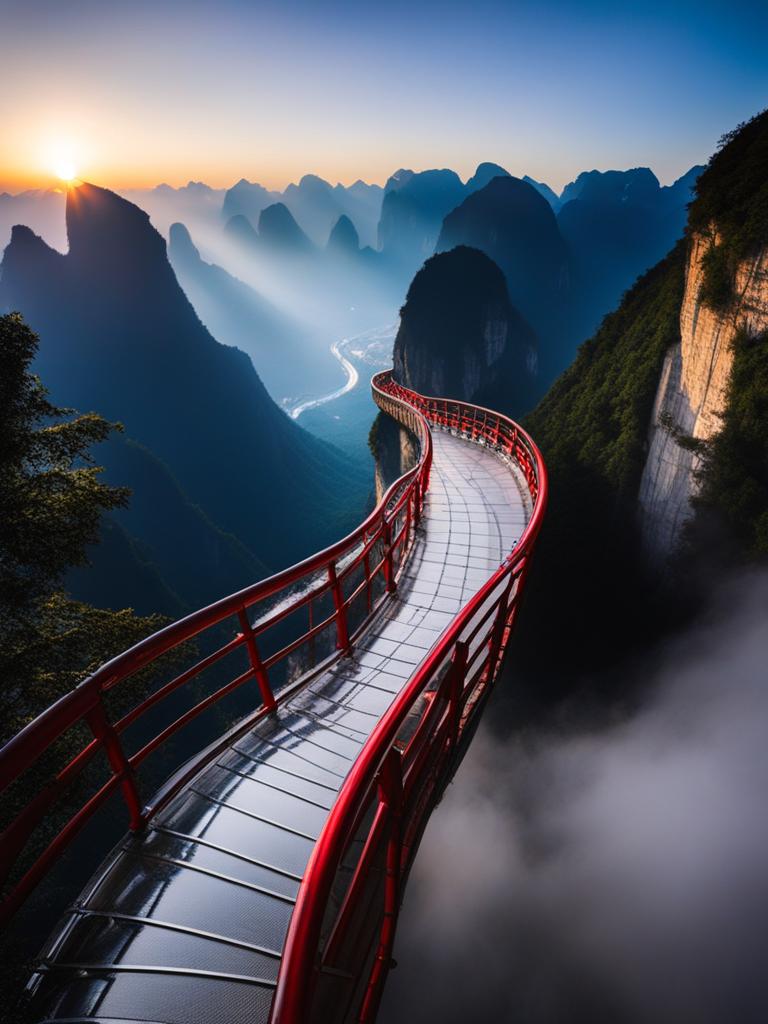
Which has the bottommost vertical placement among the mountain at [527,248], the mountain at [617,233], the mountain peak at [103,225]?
the mountain peak at [103,225]

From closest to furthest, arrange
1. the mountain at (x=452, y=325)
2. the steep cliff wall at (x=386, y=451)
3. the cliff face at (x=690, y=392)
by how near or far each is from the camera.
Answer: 1. the cliff face at (x=690, y=392)
2. the steep cliff wall at (x=386, y=451)
3. the mountain at (x=452, y=325)

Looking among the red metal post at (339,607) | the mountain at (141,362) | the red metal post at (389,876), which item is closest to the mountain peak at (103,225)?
the mountain at (141,362)

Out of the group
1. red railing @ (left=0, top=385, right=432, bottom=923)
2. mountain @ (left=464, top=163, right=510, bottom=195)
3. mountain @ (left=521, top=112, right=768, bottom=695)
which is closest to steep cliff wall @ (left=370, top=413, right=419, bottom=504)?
mountain @ (left=521, top=112, right=768, bottom=695)

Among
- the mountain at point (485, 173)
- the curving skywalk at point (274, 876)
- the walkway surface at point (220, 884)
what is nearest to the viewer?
the curving skywalk at point (274, 876)

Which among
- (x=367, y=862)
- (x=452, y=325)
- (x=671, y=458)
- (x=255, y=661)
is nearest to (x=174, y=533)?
(x=452, y=325)

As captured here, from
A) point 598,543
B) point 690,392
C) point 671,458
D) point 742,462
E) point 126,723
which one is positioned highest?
point 690,392

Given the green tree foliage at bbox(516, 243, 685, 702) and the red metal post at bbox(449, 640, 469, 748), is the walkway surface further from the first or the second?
the green tree foliage at bbox(516, 243, 685, 702)

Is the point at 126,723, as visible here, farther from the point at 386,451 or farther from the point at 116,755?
the point at 386,451

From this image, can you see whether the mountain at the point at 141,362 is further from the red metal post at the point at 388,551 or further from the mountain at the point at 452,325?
the red metal post at the point at 388,551
